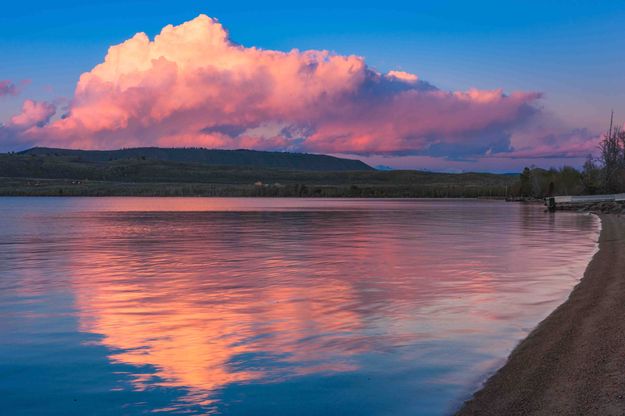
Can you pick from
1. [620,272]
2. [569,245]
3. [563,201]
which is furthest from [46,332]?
[563,201]

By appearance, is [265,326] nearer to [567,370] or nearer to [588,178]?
[567,370]

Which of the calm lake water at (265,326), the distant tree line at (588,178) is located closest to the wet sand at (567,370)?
the calm lake water at (265,326)

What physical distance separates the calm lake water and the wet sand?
0.38 meters

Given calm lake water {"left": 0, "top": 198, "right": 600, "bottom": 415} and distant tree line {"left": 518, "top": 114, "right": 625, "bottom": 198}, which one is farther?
distant tree line {"left": 518, "top": 114, "right": 625, "bottom": 198}

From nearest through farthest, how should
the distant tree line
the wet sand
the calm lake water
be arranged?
the wet sand
the calm lake water
the distant tree line

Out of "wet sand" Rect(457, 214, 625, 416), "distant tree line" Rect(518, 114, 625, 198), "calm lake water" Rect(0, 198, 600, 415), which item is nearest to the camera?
"wet sand" Rect(457, 214, 625, 416)

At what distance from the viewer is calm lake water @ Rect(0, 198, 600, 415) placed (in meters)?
8.96

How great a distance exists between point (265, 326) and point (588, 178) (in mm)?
106107

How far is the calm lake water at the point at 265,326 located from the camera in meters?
8.96

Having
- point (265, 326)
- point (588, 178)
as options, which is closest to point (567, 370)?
point (265, 326)

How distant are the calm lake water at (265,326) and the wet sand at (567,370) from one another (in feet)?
1.25

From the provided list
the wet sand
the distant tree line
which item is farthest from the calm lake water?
the distant tree line

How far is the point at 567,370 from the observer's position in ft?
30.2

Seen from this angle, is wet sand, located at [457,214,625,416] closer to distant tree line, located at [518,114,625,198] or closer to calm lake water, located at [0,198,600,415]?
calm lake water, located at [0,198,600,415]
